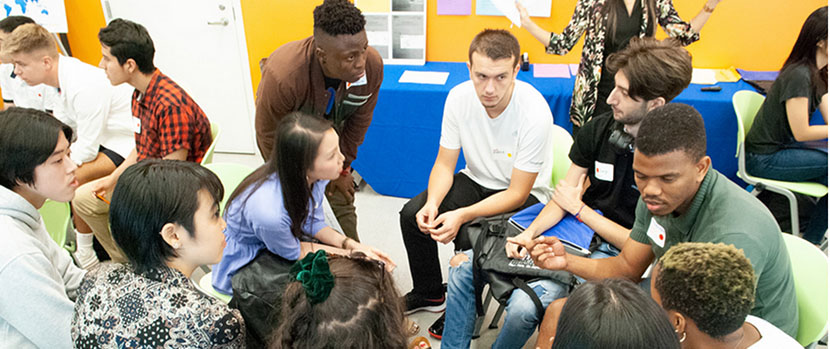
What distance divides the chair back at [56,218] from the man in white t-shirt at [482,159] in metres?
1.46

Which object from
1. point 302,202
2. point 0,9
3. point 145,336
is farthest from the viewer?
point 0,9

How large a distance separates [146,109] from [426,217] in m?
1.41

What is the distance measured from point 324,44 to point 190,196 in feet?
3.26

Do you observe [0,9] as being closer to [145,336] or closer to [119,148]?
[119,148]

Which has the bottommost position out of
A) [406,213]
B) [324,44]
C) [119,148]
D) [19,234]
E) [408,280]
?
[408,280]

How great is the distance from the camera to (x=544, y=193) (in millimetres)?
2309

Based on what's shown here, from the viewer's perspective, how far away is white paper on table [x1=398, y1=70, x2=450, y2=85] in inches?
131

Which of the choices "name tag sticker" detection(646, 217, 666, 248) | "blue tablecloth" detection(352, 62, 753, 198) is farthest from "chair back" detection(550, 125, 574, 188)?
"blue tablecloth" detection(352, 62, 753, 198)

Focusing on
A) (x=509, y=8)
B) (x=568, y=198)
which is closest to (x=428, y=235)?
(x=568, y=198)

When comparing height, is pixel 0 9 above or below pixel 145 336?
above

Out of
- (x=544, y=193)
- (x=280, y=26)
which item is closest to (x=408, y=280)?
(x=544, y=193)

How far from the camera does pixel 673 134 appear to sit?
141 centimetres

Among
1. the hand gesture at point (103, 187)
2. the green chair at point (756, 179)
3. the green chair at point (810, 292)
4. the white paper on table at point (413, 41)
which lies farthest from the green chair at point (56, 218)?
the green chair at point (756, 179)

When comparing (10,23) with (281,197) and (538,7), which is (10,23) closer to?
(281,197)
